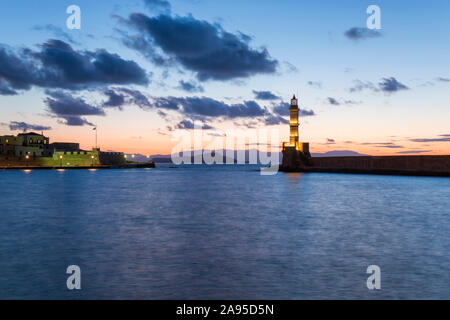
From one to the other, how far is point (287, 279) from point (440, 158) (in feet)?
250

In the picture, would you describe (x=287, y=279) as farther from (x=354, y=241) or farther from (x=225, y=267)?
(x=354, y=241)

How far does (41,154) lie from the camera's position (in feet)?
436

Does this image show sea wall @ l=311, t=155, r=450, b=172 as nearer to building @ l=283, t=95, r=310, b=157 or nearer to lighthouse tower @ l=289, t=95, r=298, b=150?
building @ l=283, t=95, r=310, b=157

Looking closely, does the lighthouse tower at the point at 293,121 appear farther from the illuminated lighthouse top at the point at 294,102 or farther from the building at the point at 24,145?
the building at the point at 24,145

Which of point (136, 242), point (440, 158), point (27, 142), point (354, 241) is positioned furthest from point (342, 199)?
point (27, 142)

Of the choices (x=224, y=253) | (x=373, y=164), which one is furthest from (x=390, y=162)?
(x=224, y=253)

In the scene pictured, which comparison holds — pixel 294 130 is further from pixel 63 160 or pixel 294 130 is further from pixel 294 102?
pixel 63 160

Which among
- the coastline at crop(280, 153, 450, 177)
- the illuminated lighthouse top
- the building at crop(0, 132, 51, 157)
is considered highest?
the illuminated lighthouse top

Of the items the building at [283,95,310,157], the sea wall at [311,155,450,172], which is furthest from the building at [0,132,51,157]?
the sea wall at [311,155,450,172]

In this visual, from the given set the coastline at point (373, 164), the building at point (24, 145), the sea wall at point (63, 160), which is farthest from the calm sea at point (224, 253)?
the sea wall at point (63, 160)

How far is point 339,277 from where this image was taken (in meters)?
11.6

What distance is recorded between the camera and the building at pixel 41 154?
123500 millimetres

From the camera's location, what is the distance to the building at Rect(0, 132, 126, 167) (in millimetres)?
123500

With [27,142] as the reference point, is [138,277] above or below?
below
